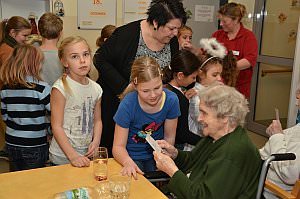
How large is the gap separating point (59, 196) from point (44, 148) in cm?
113

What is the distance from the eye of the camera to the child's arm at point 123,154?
1.73m

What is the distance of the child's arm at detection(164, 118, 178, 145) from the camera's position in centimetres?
211

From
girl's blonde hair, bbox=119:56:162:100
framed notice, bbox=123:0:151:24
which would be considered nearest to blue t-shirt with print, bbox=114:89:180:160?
girl's blonde hair, bbox=119:56:162:100

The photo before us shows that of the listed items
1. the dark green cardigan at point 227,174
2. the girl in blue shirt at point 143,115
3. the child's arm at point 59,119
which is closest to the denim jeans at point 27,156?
the child's arm at point 59,119

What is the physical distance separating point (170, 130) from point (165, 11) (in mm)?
806

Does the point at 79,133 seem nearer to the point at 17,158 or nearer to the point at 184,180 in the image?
the point at 17,158

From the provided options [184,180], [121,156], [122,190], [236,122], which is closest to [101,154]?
[121,156]

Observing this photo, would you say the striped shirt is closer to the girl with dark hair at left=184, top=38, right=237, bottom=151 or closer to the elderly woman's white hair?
the girl with dark hair at left=184, top=38, right=237, bottom=151

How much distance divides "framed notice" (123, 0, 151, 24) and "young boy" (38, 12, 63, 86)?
4.46 feet

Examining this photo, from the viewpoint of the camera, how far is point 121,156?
1890 mm

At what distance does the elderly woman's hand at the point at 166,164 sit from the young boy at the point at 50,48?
169cm

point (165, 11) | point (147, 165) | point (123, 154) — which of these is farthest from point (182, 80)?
point (123, 154)

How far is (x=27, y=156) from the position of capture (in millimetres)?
2436

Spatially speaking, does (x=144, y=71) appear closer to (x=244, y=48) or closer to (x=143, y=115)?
(x=143, y=115)
